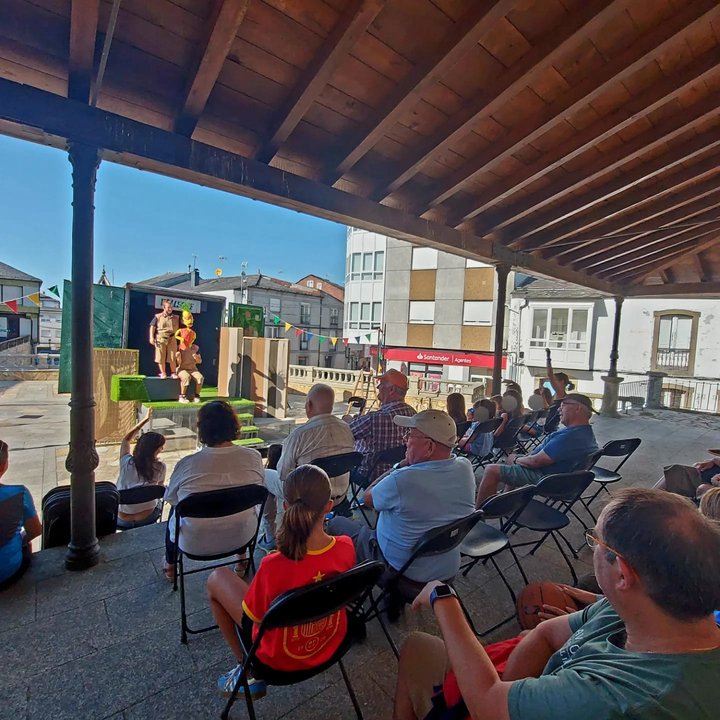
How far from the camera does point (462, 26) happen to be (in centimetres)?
206

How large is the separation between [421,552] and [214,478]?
1.14 metres

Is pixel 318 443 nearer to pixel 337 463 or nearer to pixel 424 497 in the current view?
pixel 337 463

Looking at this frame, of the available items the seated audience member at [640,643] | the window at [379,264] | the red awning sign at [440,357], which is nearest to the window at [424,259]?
the window at [379,264]

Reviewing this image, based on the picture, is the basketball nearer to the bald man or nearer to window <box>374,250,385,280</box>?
the bald man

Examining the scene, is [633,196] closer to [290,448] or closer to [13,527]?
[290,448]

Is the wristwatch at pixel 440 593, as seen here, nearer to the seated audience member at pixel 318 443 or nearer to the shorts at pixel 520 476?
the seated audience member at pixel 318 443

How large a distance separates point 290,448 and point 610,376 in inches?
333

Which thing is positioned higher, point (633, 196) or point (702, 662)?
point (633, 196)

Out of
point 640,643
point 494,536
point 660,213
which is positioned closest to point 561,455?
point 494,536

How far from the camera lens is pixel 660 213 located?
4.71 metres

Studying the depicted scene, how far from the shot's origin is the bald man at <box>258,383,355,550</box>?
106 inches

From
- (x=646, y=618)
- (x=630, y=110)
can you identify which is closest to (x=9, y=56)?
(x=646, y=618)

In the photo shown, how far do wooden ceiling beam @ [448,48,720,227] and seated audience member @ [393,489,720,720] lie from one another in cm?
289

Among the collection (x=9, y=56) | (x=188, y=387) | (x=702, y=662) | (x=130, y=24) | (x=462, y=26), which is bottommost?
(x=188, y=387)
